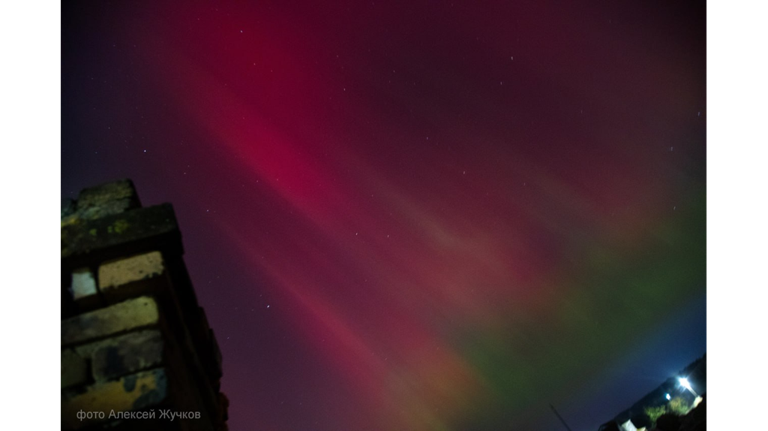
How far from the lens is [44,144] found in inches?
87.6

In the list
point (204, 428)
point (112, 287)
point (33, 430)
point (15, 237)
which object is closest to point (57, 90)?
point (15, 237)

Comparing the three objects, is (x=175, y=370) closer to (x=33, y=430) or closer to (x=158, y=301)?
(x=158, y=301)

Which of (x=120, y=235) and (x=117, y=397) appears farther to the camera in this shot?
(x=120, y=235)

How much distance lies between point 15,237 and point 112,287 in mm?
1087

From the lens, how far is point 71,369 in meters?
2.61

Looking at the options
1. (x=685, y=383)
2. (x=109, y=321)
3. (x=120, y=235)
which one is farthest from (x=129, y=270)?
(x=685, y=383)

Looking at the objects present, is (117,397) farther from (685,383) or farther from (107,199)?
(685,383)

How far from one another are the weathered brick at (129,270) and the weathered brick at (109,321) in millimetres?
167

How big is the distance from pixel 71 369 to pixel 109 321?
35 cm

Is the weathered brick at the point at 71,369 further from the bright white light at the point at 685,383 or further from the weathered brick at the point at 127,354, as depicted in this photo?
the bright white light at the point at 685,383

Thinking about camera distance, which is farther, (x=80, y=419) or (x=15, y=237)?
(x=80, y=419)

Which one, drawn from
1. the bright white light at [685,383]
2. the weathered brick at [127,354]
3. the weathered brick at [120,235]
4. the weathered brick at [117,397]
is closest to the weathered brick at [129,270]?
the weathered brick at [120,235]

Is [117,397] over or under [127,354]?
under

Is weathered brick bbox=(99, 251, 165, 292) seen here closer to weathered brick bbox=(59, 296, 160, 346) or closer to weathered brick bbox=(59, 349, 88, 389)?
weathered brick bbox=(59, 296, 160, 346)
